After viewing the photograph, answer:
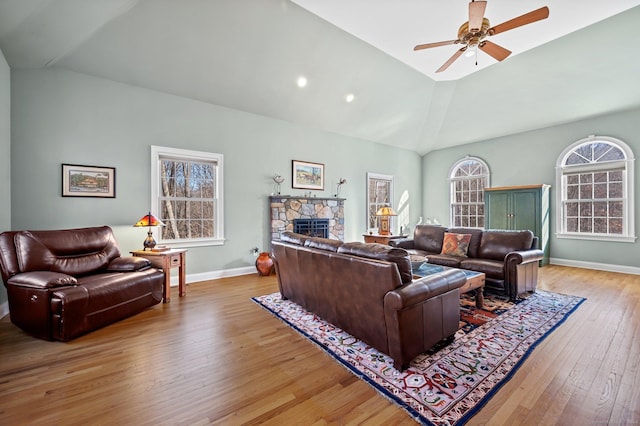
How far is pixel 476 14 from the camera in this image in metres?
2.58

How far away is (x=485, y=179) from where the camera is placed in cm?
710

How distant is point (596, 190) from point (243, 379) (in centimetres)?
728

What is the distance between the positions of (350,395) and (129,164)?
4219mm

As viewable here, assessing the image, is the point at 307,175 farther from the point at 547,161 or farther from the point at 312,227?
the point at 547,161

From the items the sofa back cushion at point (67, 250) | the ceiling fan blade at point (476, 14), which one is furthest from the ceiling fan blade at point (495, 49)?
the sofa back cushion at point (67, 250)

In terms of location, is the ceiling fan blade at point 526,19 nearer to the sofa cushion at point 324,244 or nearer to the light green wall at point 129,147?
the sofa cushion at point 324,244

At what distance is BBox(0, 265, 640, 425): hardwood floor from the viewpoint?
1.61 meters

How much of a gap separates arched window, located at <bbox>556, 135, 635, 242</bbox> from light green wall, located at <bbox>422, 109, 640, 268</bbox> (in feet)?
0.35

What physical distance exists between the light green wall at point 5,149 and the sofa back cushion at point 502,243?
620 cm

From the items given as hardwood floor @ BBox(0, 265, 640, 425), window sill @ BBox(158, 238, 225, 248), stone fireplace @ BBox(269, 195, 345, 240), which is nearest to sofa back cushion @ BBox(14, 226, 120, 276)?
hardwood floor @ BBox(0, 265, 640, 425)

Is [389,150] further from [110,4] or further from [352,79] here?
[110,4]

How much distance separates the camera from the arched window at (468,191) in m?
7.19

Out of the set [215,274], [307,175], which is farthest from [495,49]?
[215,274]

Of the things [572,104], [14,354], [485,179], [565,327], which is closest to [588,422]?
[565,327]
